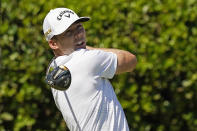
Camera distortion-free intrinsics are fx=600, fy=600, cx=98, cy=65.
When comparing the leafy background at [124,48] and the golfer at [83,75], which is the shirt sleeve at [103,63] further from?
the leafy background at [124,48]

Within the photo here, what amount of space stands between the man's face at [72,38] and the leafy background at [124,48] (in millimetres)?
2554

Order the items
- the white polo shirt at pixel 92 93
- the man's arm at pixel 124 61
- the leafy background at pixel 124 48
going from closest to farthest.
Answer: the white polo shirt at pixel 92 93, the man's arm at pixel 124 61, the leafy background at pixel 124 48

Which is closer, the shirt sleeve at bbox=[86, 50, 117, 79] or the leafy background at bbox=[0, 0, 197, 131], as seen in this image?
the shirt sleeve at bbox=[86, 50, 117, 79]

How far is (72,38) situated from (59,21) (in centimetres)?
13

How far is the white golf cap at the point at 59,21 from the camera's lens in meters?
3.68

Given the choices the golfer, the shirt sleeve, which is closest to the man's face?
the golfer

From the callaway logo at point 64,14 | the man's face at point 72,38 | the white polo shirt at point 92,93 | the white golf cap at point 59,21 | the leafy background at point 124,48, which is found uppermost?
the callaway logo at point 64,14

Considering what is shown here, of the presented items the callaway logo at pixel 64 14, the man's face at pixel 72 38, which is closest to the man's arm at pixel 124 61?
the man's face at pixel 72 38

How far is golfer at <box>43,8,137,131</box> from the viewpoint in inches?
144

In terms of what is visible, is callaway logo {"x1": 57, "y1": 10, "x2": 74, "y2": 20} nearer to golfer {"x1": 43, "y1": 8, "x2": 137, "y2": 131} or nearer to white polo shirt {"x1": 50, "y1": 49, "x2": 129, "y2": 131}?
golfer {"x1": 43, "y1": 8, "x2": 137, "y2": 131}

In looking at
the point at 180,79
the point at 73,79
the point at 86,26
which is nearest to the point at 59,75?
the point at 73,79

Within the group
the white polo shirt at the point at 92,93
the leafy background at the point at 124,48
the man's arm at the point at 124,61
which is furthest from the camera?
the leafy background at the point at 124,48

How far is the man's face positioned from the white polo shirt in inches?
2.4

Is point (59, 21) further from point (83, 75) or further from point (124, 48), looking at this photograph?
point (124, 48)
